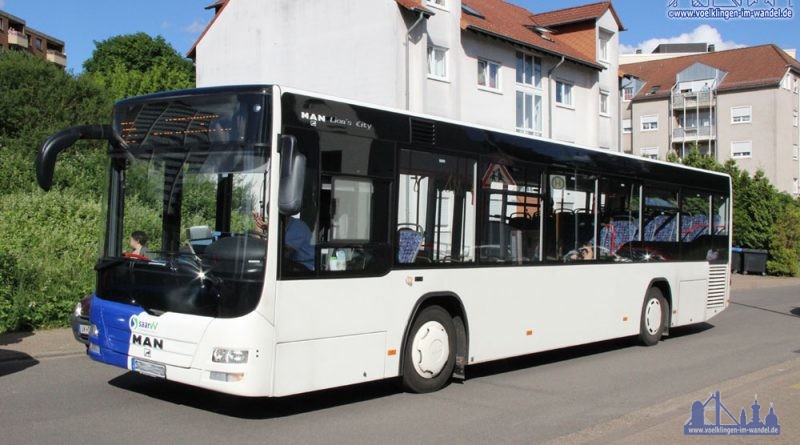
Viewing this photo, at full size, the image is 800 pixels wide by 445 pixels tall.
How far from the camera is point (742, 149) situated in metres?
66.3

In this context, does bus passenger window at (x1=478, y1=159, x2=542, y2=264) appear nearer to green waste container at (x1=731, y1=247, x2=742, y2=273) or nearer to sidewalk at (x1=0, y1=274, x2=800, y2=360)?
sidewalk at (x1=0, y1=274, x2=800, y2=360)

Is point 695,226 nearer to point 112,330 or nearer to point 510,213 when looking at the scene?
point 510,213

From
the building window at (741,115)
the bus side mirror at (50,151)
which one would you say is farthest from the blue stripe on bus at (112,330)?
the building window at (741,115)

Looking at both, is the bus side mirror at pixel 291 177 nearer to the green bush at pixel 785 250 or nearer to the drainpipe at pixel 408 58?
the drainpipe at pixel 408 58

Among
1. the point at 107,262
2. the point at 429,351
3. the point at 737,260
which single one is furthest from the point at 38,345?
the point at 737,260

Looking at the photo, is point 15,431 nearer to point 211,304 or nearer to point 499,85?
point 211,304

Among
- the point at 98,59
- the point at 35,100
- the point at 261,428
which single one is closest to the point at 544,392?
the point at 261,428

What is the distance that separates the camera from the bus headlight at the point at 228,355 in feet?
20.9

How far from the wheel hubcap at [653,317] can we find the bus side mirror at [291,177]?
24.5 ft

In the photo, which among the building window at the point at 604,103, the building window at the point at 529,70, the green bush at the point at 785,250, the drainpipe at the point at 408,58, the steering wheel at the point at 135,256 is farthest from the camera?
the building window at the point at 604,103

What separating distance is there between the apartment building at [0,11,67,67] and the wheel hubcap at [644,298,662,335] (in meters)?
75.4

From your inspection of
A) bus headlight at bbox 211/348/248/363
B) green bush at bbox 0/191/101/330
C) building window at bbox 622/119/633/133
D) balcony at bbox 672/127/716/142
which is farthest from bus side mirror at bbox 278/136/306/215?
building window at bbox 622/119/633/133

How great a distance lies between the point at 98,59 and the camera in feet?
183

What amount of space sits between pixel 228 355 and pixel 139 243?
1.54 m
